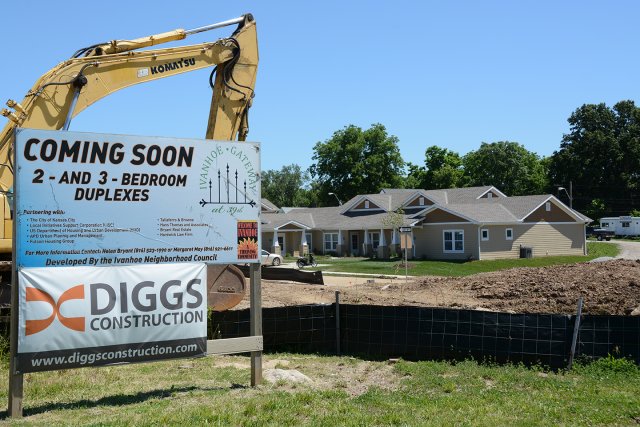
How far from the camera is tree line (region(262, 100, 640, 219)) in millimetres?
93938

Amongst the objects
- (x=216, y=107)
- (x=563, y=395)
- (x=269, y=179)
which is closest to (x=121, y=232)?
(x=563, y=395)

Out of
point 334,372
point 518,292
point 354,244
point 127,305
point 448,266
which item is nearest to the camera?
point 127,305

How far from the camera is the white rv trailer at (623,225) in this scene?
79.8 m

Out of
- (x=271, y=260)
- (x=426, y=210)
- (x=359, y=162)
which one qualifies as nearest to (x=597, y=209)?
(x=359, y=162)

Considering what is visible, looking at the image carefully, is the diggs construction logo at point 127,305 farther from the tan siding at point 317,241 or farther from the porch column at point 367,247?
the tan siding at point 317,241

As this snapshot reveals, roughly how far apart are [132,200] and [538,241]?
145 feet

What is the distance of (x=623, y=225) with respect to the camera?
3211 inches

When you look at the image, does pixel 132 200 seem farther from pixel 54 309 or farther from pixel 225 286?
pixel 225 286

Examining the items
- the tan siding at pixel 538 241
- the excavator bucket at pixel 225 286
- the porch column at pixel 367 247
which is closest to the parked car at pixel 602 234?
the tan siding at pixel 538 241

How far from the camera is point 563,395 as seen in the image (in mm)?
8398

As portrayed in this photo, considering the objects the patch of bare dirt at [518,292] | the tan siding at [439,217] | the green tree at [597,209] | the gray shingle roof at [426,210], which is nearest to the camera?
the patch of bare dirt at [518,292]

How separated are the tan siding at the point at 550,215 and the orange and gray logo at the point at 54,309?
142ft

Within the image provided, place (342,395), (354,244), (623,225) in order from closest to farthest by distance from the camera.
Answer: (342,395) < (354,244) < (623,225)

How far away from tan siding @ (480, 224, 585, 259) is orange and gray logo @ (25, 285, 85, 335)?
39.8 meters
